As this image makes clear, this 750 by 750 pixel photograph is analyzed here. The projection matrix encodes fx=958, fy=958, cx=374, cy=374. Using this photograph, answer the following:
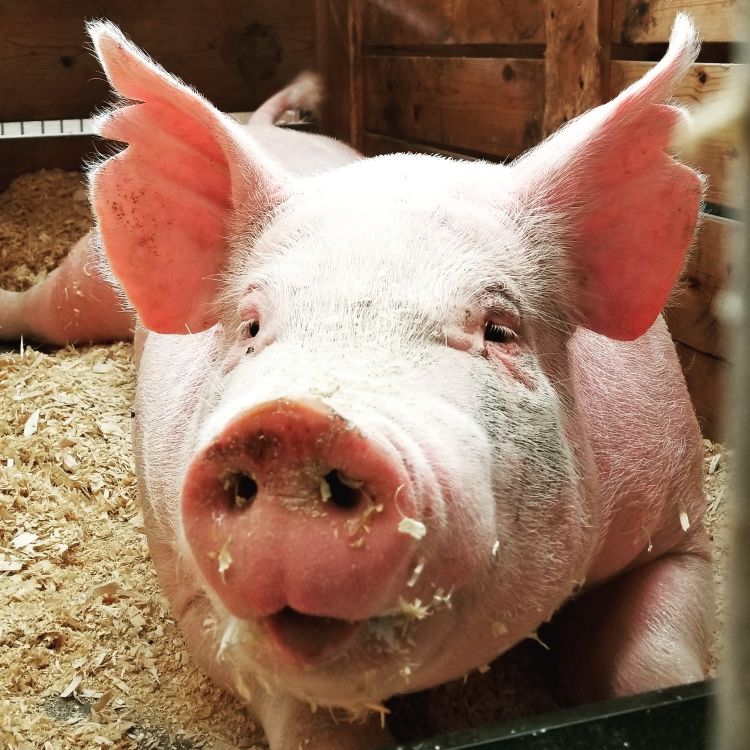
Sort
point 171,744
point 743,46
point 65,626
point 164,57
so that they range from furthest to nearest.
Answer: point 164,57 → point 65,626 → point 171,744 → point 743,46

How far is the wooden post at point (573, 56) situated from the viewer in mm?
3275

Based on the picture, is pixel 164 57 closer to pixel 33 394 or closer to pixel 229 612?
pixel 33 394

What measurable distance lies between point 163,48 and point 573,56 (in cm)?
290

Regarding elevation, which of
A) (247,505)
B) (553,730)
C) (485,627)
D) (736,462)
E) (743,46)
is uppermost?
(743,46)

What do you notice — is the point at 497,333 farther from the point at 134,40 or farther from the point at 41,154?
the point at 41,154

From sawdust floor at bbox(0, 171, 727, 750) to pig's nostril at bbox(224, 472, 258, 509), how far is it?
1091 millimetres

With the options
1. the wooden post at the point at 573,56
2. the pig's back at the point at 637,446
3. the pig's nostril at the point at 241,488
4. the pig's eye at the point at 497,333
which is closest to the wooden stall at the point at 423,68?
the wooden post at the point at 573,56

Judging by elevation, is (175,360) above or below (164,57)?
below

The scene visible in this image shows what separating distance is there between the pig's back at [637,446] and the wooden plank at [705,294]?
1.93ft

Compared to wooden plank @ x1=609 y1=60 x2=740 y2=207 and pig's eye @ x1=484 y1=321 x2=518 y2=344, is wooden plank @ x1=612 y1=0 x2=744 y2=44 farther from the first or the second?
pig's eye @ x1=484 y1=321 x2=518 y2=344

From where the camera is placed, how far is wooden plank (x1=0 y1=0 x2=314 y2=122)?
5.30 m

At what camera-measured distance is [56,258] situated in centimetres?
494

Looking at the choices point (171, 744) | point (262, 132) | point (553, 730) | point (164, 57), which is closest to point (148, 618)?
point (171, 744)

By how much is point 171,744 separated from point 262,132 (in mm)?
2778
